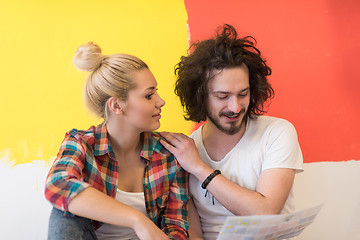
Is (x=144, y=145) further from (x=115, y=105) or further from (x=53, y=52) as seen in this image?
(x=53, y=52)

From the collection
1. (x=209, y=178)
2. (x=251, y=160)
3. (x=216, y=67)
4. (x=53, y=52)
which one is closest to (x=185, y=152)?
(x=209, y=178)

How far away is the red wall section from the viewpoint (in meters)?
2.07

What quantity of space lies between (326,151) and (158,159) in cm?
100

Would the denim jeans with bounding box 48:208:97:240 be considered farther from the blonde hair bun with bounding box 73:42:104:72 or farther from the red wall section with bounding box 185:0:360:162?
the red wall section with bounding box 185:0:360:162

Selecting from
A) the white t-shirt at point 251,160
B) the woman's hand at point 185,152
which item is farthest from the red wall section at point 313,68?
the woman's hand at point 185,152

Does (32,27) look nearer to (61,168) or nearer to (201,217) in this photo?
(61,168)

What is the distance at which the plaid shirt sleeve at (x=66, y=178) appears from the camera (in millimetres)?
1206

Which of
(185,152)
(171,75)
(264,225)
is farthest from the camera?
(171,75)

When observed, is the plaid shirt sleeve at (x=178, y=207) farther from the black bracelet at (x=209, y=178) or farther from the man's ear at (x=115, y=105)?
the man's ear at (x=115, y=105)

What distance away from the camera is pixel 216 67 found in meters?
1.56

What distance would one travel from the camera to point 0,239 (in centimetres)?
180

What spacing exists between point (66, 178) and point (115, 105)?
1.17 feet

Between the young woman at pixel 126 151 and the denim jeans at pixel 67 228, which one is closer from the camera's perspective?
the denim jeans at pixel 67 228

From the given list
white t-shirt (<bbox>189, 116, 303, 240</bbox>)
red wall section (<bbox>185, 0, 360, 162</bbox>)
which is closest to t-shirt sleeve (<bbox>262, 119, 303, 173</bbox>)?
white t-shirt (<bbox>189, 116, 303, 240</bbox>)
